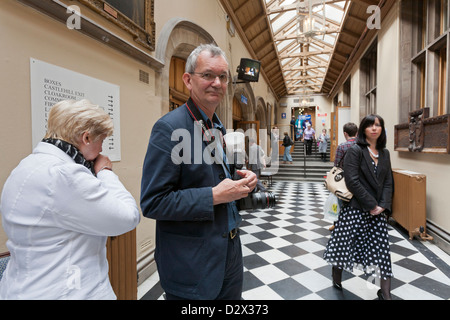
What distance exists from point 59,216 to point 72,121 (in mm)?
321

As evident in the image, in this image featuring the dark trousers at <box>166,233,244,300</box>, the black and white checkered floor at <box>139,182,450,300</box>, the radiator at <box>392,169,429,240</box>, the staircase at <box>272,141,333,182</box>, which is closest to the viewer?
the dark trousers at <box>166,233,244,300</box>

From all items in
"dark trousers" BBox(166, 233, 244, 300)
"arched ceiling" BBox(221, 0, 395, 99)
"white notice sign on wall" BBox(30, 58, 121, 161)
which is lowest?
"dark trousers" BBox(166, 233, 244, 300)

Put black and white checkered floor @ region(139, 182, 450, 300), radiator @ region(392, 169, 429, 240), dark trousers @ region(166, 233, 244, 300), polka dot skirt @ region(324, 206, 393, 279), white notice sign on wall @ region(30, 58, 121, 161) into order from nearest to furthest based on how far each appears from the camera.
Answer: dark trousers @ region(166, 233, 244, 300) < white notice sign on wall @ region(30, 58, 121, 161) < polka dot skirt @ region(324, 206, 393, 279) < black and white checkered floor @ region(139, 182, 450, 300) < radiator @ region(392, 169, 429, 240)

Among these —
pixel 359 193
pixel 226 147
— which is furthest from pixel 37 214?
pixel 359 193

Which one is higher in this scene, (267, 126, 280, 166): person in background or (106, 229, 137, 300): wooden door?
(267, 126, 280, 166): person in background

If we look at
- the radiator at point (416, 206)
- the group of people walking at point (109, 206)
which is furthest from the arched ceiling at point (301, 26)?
the group of people walking at point (109, 206)

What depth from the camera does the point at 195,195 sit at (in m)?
0.87

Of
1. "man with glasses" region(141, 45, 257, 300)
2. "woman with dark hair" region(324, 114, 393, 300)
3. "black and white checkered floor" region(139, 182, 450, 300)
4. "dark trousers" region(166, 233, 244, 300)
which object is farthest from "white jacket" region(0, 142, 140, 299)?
"woman with dark hair" region(324, 114, 393, 300)

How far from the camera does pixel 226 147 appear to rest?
1.13 m

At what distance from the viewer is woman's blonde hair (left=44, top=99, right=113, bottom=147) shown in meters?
0.84

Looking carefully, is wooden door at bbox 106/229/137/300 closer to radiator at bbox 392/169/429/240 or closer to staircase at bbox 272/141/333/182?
radiator at bbox 392/169/429/240

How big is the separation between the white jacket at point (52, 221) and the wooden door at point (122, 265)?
2.65ft

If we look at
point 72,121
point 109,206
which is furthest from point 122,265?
point 72,121

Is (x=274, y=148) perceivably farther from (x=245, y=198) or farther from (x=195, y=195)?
Result: (x=195, y=195)
